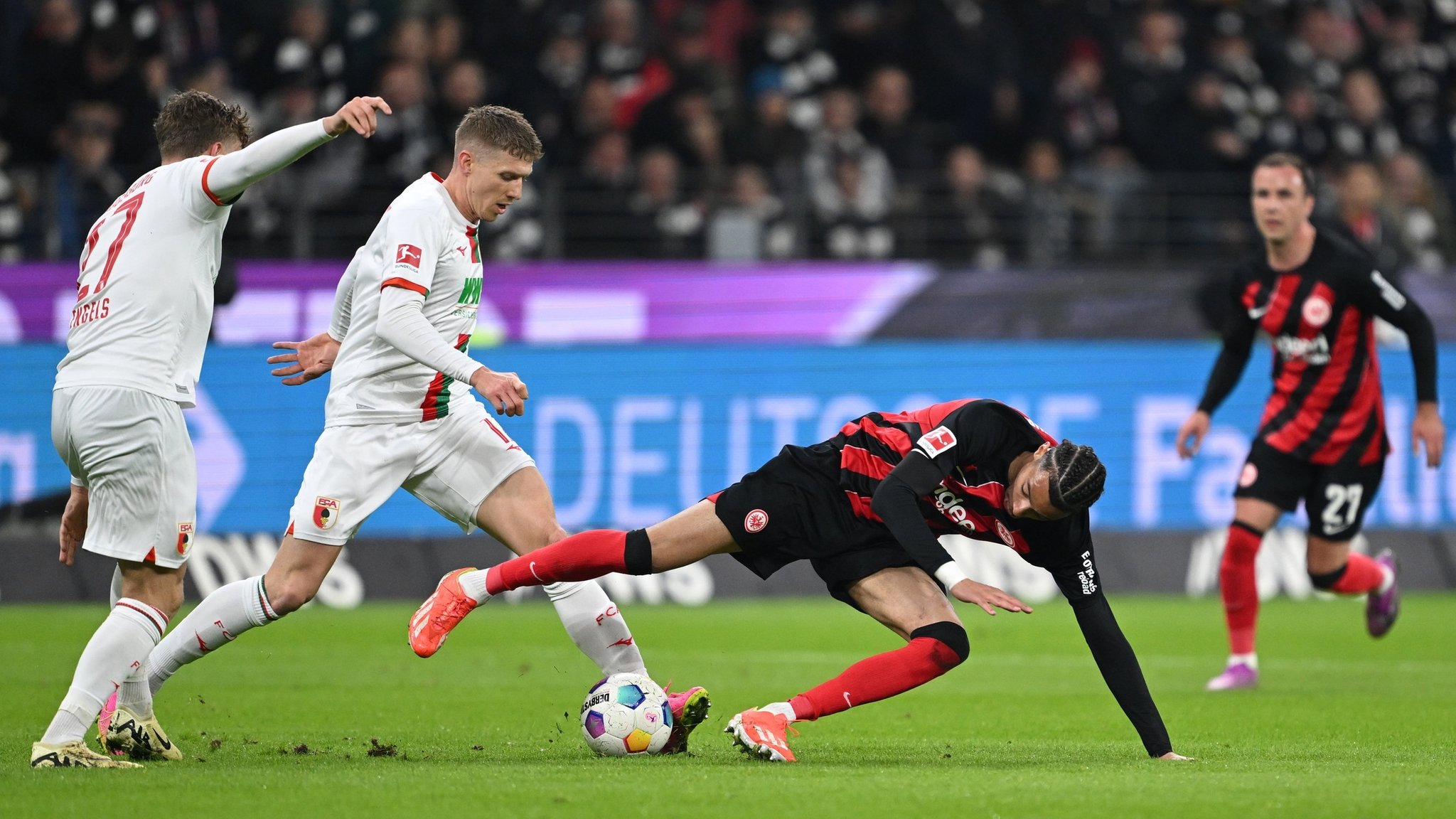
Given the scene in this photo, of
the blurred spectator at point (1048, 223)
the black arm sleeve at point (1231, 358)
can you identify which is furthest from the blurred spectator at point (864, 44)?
the black arm sleeve at point (1231, 358)

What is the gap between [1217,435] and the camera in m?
14.4

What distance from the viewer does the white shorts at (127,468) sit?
19.7 ft

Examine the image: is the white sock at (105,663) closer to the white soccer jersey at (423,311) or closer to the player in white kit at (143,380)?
the player in white kit at (143,380)

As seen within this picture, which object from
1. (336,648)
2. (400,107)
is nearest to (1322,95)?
(400,107)

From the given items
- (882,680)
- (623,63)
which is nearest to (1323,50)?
(623,63)

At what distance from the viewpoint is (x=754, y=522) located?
6.50m

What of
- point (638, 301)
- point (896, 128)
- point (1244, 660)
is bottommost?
point (1244, 660)

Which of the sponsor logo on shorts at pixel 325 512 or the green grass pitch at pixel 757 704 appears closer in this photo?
the green grass pitch at pixel 757 704

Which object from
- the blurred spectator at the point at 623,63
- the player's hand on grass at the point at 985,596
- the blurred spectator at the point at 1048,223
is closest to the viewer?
the player's hand on grass at the point at 985,596

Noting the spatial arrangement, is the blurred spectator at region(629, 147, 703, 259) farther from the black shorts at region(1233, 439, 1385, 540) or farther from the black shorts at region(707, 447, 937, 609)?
the black shorts at region(707, 447, 937, 609)

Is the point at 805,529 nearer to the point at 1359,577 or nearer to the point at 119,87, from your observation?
the point at 1359,577

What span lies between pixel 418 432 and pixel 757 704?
2.16 metres

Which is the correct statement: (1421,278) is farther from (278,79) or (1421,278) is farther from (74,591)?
(74,591)

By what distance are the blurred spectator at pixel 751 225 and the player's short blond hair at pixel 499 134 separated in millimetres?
7438
